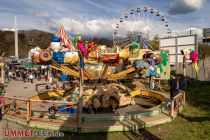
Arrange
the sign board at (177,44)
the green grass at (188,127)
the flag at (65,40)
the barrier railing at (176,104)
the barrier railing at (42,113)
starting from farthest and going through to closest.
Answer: the sign board at (177,44), the flag at (65,40), the barrier railing at (176,104), the barrier railing at (42,113), the green grass at (188,127)

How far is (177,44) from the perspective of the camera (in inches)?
1033

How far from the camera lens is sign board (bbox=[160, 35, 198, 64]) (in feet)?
80.3

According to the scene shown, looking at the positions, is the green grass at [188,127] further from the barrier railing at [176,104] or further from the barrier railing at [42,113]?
the barrier railing at [42,113]

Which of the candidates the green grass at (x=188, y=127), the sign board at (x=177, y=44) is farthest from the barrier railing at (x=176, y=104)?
the sign board at (x=177, y=44)

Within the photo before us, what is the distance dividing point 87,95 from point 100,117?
129 inches

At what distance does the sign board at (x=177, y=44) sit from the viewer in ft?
80.3

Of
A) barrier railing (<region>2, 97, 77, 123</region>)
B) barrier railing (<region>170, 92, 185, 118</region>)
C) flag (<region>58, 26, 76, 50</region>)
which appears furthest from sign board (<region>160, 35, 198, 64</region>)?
barrier railing (<region>2, 97, 77, 123</region>)

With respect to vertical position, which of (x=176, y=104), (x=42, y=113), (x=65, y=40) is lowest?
(x=42, y=113)

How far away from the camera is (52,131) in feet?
28.2

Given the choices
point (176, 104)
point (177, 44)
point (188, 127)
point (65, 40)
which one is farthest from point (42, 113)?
point (177, 44)

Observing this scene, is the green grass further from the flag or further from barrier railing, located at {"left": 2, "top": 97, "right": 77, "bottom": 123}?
the flag

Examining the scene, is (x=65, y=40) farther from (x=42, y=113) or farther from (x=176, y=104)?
(x=176, y=104)

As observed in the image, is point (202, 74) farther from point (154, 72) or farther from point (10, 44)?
point (10, 44)

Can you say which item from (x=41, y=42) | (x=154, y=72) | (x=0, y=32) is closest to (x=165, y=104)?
(x=154, y=72)
